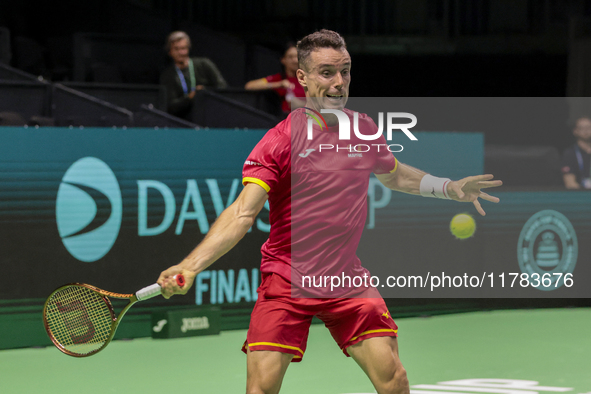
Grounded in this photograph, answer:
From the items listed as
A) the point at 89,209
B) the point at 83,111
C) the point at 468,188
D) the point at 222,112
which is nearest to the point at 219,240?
the point at 468,188

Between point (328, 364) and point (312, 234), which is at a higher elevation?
point (312, 234)

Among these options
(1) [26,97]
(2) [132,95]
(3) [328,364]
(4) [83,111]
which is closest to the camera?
(3) [328,364]

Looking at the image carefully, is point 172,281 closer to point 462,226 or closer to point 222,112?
point 222,112

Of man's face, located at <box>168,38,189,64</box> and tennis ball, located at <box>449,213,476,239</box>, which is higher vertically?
man's face, located at <box>168,38,189,64</box>

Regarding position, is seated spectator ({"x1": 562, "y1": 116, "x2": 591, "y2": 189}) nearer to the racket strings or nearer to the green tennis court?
the green tennis court

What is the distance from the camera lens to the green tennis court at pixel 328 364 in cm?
566

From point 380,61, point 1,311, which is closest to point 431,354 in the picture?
point 1,311

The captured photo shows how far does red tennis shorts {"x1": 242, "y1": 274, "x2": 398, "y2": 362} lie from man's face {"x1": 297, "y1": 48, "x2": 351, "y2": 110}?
0.76m

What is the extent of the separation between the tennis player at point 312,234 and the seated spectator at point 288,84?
14.4ft

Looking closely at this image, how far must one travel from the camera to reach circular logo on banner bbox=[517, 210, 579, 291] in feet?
28.1

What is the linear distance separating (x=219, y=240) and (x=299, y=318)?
530mm

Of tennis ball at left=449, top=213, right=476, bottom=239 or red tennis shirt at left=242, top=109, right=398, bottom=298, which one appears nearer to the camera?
red tennis shirt at left=242, top=109, right=398, bottom=298

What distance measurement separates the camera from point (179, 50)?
846cm

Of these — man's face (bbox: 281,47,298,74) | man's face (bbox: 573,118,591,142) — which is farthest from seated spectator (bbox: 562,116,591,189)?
man's face (bbox: 281,47,298,74)
